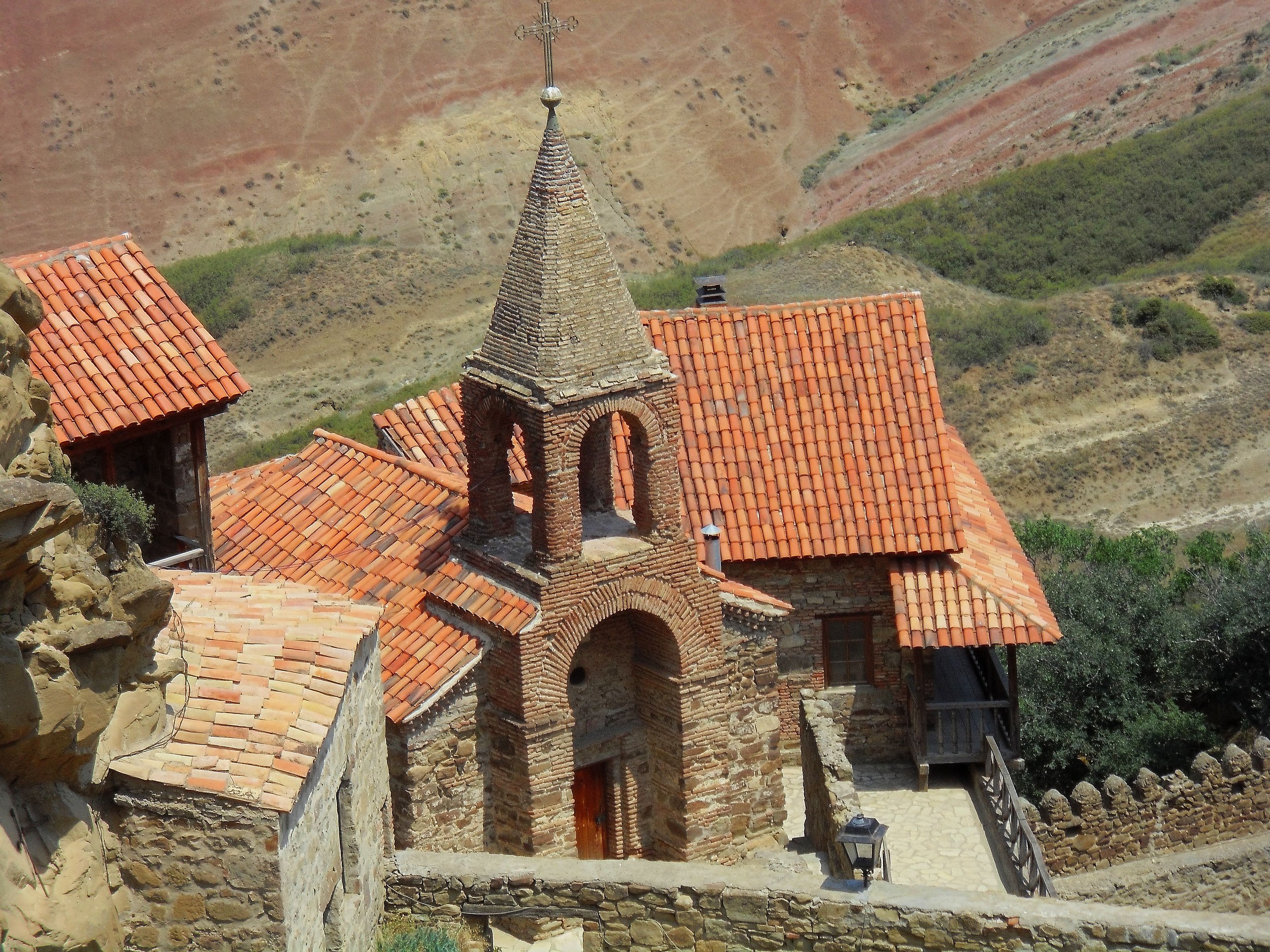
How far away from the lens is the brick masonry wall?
72.6 ft

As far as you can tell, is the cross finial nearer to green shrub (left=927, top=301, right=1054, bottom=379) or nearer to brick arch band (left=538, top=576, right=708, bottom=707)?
brick arch band (left=538, top=576, right=708, bottom=707)

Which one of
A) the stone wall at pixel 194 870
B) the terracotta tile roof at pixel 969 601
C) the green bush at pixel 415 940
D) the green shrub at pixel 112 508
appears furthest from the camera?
the terracotta tile roof at pixel 969 601

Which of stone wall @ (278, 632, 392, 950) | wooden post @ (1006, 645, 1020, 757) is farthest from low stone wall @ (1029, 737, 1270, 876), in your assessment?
stone wall @ (278, 632, 392, 950)

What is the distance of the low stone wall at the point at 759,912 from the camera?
13867 mm

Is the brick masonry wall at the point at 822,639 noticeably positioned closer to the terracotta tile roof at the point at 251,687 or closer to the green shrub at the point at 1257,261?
the terracotta tile roof at the point at 251,687

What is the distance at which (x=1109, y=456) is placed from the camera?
38.4 meters

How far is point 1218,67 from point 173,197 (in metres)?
36.9

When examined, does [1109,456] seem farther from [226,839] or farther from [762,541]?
[226,839]

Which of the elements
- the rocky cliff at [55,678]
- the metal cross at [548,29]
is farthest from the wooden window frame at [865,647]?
the rocky cliff at [55,678]

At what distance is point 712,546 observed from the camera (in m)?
20.5

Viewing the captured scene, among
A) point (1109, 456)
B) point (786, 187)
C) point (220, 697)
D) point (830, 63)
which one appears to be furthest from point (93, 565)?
point (830, 63)

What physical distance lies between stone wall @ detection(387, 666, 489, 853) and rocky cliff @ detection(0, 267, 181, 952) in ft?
17.3

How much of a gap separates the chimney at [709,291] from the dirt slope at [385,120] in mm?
35551

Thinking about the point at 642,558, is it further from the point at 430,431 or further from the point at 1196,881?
the point at 1196,881
